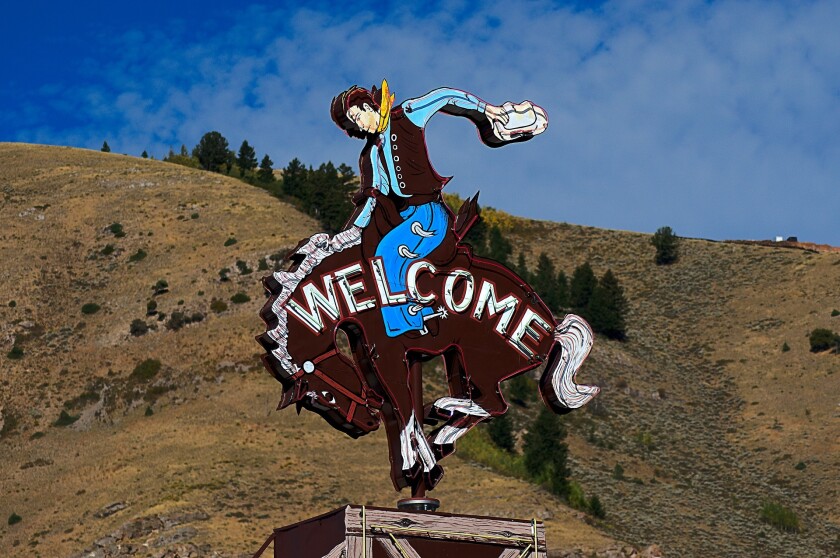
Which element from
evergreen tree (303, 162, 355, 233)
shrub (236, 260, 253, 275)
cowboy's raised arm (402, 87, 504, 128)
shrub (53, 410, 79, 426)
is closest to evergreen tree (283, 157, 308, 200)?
evergreen tree (303, 162, 355, 233)

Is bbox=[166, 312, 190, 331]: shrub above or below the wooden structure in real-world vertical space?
above

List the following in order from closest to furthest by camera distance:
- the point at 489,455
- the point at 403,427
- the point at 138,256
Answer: the point at 403,427, the point at 489,455, the point at 138,256

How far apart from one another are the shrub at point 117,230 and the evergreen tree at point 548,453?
42882 mm

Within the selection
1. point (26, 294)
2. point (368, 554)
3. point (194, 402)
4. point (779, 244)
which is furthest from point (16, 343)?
point (368, 554)

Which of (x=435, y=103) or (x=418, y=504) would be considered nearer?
(x=418, y=504)

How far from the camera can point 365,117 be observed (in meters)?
23.9

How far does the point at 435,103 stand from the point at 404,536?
7.61 metres

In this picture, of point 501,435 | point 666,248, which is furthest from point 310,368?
point 666,248

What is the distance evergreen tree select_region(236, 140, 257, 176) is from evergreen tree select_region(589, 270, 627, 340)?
45.1 metres

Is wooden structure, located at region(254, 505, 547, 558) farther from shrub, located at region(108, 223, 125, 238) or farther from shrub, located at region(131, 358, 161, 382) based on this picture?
shrub, located at region(108, 223, 125, 238)

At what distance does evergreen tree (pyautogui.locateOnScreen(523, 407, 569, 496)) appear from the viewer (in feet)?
250

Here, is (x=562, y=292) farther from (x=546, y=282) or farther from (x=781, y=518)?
(x=781, y=518)

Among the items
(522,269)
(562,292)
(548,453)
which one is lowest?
(548,453)

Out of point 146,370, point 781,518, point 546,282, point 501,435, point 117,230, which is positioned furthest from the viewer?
point 546,282
